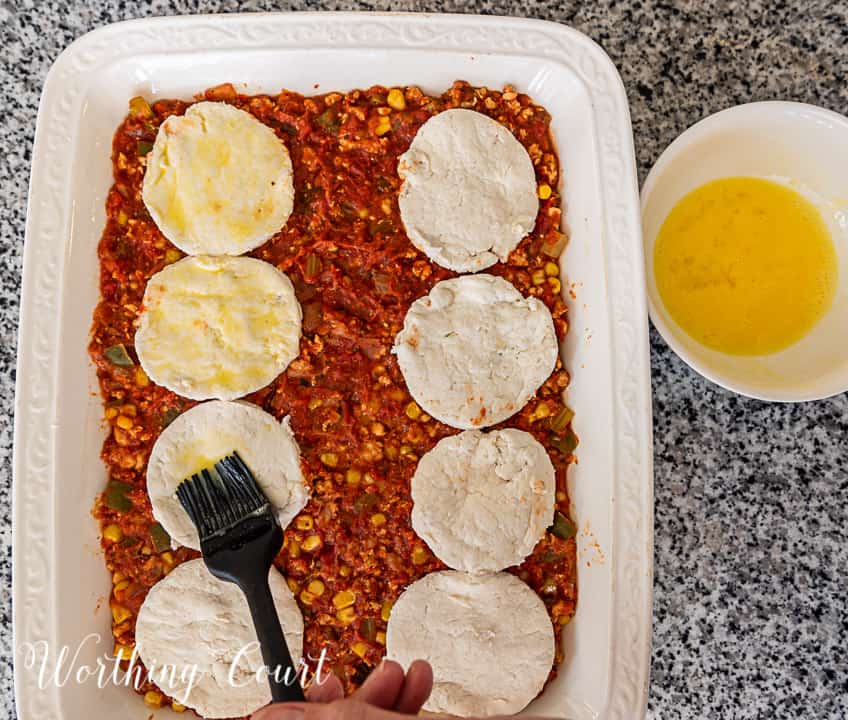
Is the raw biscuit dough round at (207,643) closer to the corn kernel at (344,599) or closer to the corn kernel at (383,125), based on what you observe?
the corn kernel at (344,599)

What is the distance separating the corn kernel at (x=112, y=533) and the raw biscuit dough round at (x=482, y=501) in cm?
90

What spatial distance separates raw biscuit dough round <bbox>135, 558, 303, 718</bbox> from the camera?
Answer: 2.05 m

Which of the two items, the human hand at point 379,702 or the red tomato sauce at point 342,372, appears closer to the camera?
the human hand at point 379,702

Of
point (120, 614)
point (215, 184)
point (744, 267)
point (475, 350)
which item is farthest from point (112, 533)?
point (744, 267)

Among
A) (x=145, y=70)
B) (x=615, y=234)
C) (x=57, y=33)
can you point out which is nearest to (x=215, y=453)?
(x=145, y=70)

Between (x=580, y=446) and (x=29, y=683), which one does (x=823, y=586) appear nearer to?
(x=580, y=446)

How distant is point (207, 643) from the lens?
80.9 inches

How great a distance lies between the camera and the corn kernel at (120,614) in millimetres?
2129

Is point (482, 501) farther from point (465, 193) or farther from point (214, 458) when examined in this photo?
point (465, 193)

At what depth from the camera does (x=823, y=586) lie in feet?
7.66

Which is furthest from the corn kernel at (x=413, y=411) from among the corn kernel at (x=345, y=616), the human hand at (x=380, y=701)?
the human hand at (x=380, y=701)

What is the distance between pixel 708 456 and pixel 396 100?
1.56m

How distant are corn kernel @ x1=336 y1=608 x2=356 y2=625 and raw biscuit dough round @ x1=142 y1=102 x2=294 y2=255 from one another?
1155mm

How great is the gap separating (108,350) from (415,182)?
3.56 ft
